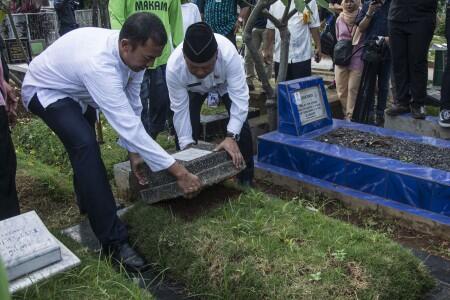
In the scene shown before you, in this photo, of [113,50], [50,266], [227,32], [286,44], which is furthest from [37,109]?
[227,32]

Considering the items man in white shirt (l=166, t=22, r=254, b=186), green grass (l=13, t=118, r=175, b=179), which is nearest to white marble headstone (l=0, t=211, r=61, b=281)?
man in white shirt (l=166, t=22, r=254, b=186)

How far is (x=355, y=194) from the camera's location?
3.81 metres

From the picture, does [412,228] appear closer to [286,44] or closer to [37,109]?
[286,44]

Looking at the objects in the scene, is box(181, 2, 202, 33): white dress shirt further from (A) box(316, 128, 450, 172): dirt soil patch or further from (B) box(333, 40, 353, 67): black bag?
(A) box(316, 128, 450, 172): dirt soil patch

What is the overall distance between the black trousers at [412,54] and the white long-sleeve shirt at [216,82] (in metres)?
2.21

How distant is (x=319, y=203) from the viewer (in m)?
3.95

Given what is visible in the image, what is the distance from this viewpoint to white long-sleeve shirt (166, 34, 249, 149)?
354cm

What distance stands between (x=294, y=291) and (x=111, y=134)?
381cm

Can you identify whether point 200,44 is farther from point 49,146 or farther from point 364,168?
point 49,146

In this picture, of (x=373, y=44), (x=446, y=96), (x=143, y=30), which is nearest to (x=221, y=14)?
(x=373, y=44)

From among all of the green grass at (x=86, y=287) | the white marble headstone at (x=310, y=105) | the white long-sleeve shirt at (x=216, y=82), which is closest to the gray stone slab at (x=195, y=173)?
the white long-sleeve shirt at (x=216, y=82)

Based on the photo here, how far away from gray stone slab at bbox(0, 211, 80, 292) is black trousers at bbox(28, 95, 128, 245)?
399 millimetres

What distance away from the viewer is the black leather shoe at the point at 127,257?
2832mm

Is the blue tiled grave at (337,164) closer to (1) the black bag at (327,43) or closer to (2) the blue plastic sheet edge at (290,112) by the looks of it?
(2) the blue plastic sheet edge at (290,112)
